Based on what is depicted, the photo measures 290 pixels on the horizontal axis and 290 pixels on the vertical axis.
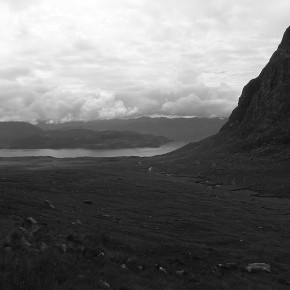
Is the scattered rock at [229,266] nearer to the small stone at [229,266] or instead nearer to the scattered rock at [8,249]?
the small stone at [229,266]

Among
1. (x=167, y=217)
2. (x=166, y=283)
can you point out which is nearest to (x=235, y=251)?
(x=166, y=283)

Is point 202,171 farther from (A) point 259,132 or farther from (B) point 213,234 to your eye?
(B) point 213,234

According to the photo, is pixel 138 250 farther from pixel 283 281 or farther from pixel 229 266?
pixel 283 281

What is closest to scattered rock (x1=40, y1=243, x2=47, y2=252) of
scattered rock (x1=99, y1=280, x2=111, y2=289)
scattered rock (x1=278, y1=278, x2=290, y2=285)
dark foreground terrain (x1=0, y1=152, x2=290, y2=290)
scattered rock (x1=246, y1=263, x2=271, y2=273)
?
dark foreground terrain (x1=0, y1=152, x2=290, y2=290)

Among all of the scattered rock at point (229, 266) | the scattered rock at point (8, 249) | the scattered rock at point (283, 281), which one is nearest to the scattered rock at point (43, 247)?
the scattered rock at point (8, 249)

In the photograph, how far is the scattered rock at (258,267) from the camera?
88.9 ft

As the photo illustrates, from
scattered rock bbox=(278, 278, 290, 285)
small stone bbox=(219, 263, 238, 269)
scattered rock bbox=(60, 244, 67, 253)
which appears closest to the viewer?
scattered rock bbox=(60, 244, 67, 253)

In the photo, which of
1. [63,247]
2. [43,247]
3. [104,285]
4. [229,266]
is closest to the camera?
[104,285]

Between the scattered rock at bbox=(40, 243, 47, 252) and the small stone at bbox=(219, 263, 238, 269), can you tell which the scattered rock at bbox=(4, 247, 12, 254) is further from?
the small stone at bbox=(219, 263, 238, 269)

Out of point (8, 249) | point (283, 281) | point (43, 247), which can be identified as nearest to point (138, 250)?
point (43, 247)

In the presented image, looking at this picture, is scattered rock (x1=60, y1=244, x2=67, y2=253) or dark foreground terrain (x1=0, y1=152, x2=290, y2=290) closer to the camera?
dark foreground terrain (x1=0, y1=152, x2=290, y2=290)

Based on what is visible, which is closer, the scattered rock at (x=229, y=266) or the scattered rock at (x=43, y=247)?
the scattered rock at (x=43, y=247)

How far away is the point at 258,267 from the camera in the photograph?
90.3ft

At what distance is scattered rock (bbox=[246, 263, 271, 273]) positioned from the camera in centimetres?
2711
